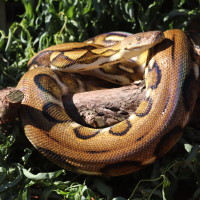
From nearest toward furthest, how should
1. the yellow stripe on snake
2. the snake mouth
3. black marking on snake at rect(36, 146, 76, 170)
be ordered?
the yellow stripe on snake < black marking on snake at rect(36, 146, 76, 170) < the snake mouth

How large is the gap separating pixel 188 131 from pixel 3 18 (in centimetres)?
Answer: 363

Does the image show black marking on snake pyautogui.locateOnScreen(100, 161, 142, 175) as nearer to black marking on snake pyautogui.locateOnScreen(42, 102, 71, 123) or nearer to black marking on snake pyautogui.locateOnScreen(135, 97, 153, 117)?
black marking on snake pyautogui.locateOnScreen(135, 97, 153, 117)

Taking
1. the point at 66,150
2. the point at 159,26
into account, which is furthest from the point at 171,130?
the point at 159,26

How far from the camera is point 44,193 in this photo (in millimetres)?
3059

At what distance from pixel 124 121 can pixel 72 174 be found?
2.38ft

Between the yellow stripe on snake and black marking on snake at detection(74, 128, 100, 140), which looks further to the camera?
black marking on snake at detection(74, 128, 100, 140)

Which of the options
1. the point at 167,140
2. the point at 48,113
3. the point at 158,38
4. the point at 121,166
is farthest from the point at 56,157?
the point at 158,38

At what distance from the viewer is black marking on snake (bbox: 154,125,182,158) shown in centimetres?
293

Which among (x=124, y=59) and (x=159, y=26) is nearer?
(x=124, y=59)

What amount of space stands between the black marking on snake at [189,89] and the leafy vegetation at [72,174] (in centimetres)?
44

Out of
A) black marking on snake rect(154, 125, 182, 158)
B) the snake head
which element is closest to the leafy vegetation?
black marking on snake rect(154, 125, 182, 158)

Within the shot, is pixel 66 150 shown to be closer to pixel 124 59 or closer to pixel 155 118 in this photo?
pixel 155 118

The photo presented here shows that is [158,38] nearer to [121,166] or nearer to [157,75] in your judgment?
[157,75]

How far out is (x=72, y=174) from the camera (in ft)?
11.0
